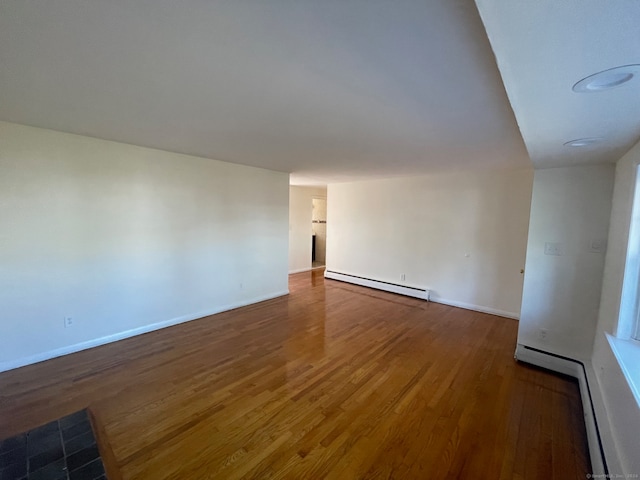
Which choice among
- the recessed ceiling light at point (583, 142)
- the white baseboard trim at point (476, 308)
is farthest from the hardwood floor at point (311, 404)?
the recessed ceiling light at point (583, 142)

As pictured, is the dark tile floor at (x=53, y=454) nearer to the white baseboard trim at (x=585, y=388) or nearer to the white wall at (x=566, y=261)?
the white baseboard trim at (x=585, y=388)

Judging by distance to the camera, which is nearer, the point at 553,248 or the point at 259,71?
the point at 259,71

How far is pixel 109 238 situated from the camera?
3184 millimetres

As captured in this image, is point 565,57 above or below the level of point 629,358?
above

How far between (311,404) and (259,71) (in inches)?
95.0

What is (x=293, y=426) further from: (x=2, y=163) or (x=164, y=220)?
(x=2, y=163)

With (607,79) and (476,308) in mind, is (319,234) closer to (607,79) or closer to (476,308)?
(476,308)

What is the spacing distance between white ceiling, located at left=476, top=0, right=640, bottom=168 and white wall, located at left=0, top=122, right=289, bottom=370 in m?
3.74

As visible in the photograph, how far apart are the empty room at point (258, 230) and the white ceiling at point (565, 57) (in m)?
0.01

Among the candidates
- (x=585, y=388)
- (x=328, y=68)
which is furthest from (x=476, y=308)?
(x=328, y=68)

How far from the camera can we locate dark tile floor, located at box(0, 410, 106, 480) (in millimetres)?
1620

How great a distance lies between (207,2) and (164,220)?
3153mm

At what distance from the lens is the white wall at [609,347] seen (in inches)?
53.9

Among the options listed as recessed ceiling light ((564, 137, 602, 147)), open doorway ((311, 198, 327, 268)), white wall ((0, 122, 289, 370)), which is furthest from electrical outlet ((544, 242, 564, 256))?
open doorway ((311, 198, 327, 268))
